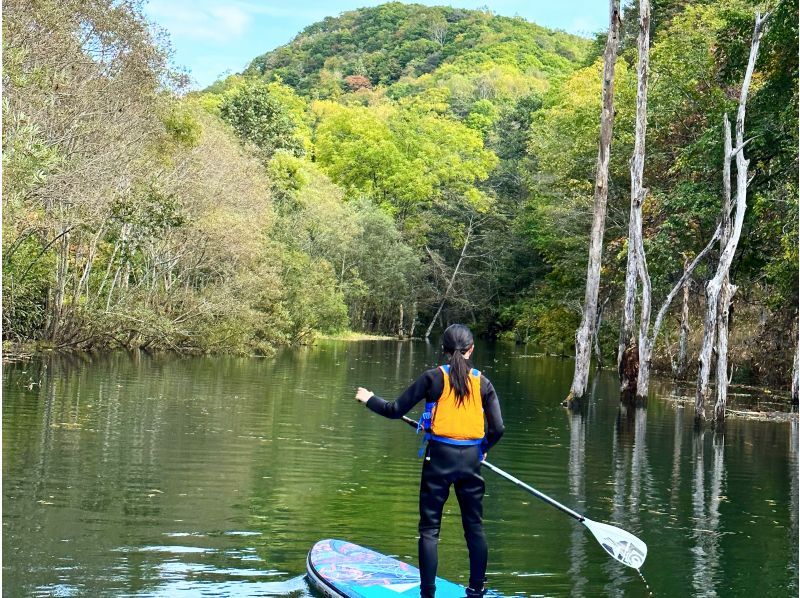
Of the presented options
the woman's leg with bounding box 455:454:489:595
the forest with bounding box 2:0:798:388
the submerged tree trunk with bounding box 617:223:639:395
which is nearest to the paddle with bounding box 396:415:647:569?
the woman's leg with bounding box 455:454:489:595

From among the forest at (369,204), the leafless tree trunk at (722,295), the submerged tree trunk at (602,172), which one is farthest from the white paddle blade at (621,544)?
the submerged tree trunk at (602,172)

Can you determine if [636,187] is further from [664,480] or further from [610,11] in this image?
[664,480]

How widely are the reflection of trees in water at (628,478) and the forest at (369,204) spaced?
4.22 m

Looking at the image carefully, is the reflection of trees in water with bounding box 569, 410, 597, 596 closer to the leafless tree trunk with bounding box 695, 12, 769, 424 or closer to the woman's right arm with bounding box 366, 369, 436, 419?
the woman's right arm with bounding box 366, 369, 436, 419

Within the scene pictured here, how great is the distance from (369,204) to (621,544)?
54628 millimetres

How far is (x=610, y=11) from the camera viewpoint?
26.1 metres

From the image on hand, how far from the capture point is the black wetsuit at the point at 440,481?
7277 millimetres

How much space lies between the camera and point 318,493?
12.3 meters

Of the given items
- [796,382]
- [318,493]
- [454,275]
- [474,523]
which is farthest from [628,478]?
[454,275]

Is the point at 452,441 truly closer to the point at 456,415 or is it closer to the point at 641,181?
the point at 456,415

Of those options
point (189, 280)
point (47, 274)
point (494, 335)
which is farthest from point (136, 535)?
point (494, 335)

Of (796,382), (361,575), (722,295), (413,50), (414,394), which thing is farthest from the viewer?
(413,50)

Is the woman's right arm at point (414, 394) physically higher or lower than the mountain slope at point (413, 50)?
lower

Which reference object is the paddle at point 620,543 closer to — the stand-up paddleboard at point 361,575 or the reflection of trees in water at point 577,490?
the reflection of trees in water at point 577,490
